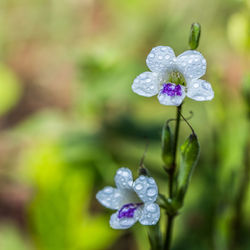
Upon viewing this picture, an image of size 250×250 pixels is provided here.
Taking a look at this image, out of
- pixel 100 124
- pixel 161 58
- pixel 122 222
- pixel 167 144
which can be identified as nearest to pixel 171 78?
pixel 161 58

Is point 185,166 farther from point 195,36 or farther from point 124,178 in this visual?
point 195,36

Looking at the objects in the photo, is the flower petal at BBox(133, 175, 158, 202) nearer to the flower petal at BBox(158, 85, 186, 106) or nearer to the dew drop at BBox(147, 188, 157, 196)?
the dew drop at BBox(147, 188, 157, 196)

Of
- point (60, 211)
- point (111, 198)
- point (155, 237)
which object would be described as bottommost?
point (60, 211)

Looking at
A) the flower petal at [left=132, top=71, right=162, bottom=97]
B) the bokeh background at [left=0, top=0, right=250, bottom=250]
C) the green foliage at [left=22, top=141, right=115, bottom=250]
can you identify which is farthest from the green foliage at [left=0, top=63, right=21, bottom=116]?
the flower petal at [left=132, top=71, right=162, bottom=97]

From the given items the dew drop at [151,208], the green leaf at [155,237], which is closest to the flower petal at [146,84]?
A: the dew drop at [151,208]

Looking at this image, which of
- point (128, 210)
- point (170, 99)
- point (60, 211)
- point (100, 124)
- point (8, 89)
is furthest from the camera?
point (8, 89)

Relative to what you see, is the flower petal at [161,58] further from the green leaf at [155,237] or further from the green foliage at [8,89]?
the green foliage at [8,89]

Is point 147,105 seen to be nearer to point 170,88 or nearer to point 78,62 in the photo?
point 78,62
